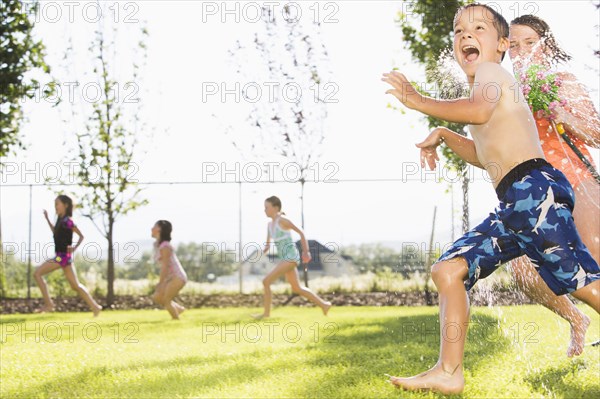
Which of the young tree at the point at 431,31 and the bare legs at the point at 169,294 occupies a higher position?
the young tree at the point at 431,31

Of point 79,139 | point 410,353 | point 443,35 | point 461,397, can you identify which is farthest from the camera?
point 79,139

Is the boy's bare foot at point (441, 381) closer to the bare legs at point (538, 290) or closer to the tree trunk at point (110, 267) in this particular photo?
the bare legs at point (538, 290)

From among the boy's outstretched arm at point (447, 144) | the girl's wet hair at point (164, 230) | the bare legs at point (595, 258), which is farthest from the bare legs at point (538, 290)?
the girl's wet hair at point (164, 230)

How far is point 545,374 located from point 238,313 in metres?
6.88

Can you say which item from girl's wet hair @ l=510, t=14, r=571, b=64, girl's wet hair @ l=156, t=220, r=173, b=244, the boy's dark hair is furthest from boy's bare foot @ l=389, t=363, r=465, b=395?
girl's wet hair @ l=156, t=220, r=173, b=244

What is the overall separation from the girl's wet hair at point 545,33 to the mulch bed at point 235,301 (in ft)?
26.2

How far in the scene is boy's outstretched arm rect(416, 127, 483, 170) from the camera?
348cm

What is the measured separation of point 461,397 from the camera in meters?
4.23

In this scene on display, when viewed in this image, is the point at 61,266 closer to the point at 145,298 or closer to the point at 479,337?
the point at 145,298

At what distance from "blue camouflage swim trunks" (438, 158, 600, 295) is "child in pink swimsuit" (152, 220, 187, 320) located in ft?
25.6

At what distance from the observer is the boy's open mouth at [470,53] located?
11.0ft

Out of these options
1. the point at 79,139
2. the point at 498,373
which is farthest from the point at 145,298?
the point at 498,373

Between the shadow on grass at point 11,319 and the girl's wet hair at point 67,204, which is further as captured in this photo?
the girl's wet hair at point 67,204

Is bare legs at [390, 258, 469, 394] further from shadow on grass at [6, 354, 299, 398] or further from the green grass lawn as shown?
shadow on grass at [6, 354, 299, 398]
